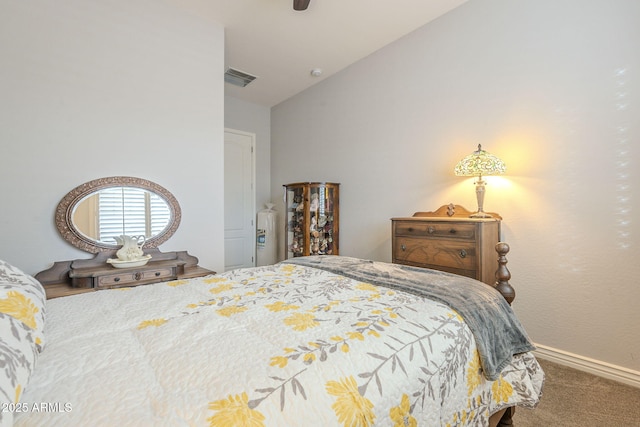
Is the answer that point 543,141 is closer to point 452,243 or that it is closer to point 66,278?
point 452,243

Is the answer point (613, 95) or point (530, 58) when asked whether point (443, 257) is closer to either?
point (613, 95)

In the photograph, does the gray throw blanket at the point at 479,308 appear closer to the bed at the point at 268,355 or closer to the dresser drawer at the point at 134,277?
the bed at the point at 268,355

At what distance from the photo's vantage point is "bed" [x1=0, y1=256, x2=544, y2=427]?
0.54 metres

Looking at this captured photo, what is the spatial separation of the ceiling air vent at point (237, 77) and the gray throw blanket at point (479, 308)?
3297mm

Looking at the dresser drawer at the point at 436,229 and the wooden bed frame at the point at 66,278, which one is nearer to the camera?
the wooden bed frame at the point at 66,278

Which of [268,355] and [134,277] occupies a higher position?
[268,355]

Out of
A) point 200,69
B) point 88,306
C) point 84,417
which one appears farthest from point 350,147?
point 84,417

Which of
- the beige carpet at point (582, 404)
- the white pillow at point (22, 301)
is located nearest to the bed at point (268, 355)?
the white pillow at point (22, 301)

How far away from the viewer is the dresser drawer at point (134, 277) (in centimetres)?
199

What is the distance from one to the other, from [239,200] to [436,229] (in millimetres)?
3125

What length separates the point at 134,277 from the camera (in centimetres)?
211

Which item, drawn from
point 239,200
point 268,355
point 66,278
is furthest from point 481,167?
point 239,200

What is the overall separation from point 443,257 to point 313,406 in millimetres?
1808

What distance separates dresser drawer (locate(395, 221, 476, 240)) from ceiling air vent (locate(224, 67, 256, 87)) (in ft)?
9.22
